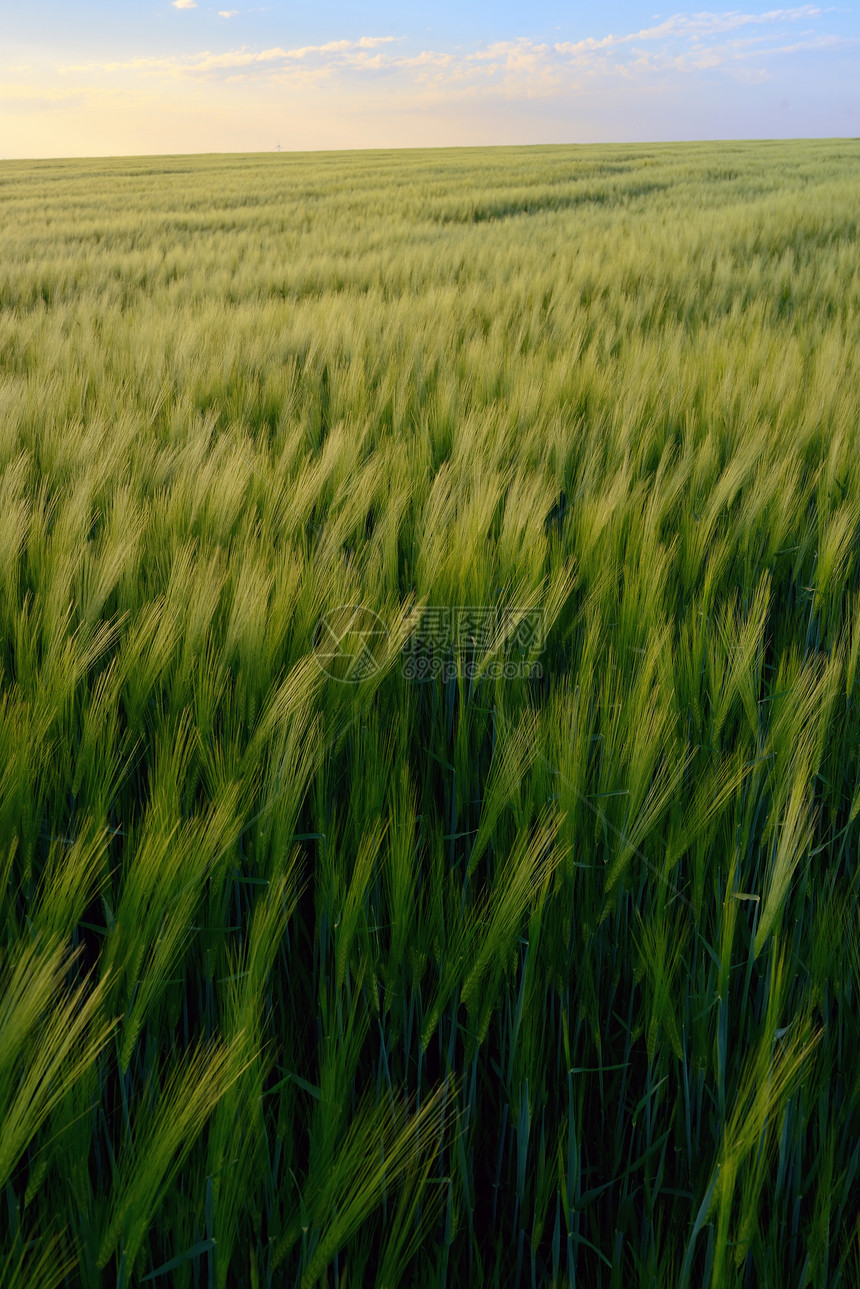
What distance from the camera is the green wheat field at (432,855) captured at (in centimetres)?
48

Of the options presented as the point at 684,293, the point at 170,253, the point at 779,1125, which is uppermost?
A: the point at 170,253

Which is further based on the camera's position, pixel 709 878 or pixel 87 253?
pixel 87 253

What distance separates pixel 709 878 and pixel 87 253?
6619mm

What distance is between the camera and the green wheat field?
1.57ft

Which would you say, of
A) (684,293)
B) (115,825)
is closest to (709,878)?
(115,825)

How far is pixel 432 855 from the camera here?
0.71 m

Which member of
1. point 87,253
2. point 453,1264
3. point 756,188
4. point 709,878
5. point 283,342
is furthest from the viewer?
point 756,188

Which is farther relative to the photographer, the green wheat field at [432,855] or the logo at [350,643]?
the logo at [350,643]

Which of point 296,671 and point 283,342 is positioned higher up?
point 283,342

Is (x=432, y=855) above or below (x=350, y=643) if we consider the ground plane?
below

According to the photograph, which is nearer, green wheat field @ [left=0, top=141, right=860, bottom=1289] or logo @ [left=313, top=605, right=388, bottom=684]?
green wheat field @ [left=0, top=141, right=860, bottom=1289]

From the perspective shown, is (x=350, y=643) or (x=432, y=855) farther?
(x=350, y=643)

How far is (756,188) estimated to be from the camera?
35.0ft

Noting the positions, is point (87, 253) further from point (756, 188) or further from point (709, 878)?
point (756, 188)
